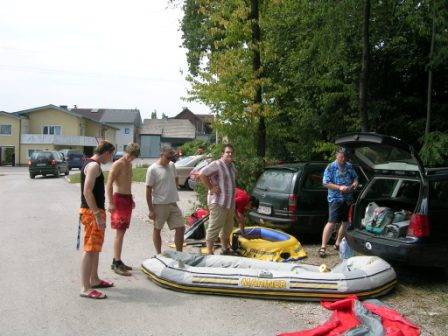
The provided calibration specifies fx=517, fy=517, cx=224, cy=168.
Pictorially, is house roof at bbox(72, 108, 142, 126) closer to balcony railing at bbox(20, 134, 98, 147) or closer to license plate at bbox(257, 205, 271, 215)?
balcony railing at bbox(20, 134, 98, 147)

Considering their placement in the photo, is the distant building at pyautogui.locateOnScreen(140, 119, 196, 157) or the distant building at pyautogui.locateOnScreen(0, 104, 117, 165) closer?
the distant building at pyautogui.locateOnScreen(0, 104, 117, 165)

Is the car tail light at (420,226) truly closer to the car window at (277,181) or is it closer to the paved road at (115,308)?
the paved road at (115,308)

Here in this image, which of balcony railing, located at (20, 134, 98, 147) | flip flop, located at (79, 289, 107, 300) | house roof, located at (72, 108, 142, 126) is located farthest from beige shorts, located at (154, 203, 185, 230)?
house roof, located at (72, 108, 142, 126)

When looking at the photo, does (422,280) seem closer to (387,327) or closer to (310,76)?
(387,327)

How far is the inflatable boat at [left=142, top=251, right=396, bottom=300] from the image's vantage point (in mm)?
5988

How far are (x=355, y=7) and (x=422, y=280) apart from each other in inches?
277

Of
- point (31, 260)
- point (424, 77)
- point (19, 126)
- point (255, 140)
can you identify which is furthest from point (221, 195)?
point (19, 126)

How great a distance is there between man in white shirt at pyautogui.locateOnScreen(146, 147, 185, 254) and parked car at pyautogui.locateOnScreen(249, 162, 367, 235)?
236 centimetres

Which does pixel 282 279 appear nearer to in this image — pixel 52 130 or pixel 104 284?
pixel 104 284

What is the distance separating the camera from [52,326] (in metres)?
5.09

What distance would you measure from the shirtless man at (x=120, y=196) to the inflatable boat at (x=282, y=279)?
0.64 metres

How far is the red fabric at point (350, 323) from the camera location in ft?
15.5

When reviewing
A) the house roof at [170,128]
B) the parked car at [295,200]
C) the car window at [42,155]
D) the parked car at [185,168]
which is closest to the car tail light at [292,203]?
the parked car at [295,200]

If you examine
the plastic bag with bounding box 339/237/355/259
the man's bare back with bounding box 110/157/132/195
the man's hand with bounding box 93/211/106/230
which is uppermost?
the man's bare back with bounding box 110/157/132/195
